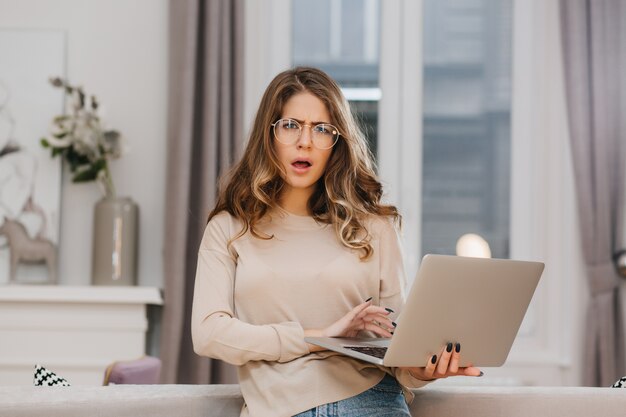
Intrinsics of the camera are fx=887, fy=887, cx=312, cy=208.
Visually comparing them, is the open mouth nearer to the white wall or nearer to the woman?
the woman

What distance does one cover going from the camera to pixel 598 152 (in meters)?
3.83

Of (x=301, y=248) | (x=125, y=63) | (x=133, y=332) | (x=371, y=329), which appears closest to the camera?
(x=371, y=329)

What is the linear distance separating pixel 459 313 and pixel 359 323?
0.23 m

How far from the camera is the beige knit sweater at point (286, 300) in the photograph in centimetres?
172

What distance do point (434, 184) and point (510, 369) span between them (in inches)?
34.9

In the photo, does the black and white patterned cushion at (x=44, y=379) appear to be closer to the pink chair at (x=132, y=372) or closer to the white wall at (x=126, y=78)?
the pink chair at (x=132, y=372)

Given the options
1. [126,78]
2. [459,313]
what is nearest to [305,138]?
[459,313]

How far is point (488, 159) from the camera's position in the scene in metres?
4.02

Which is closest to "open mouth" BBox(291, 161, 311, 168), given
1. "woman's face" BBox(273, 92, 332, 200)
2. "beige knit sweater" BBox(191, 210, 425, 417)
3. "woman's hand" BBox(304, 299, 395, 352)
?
"woman's face" BBox(273, 92, 332, 200)

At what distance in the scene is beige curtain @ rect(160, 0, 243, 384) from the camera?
3699 millimetres

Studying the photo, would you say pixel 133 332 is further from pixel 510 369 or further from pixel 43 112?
pixel 510 369

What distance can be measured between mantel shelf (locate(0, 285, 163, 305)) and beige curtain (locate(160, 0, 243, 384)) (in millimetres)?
159

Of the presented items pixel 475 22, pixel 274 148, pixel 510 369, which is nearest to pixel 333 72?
pixel 475 22

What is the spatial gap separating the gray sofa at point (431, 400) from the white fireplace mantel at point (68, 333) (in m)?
1.82
